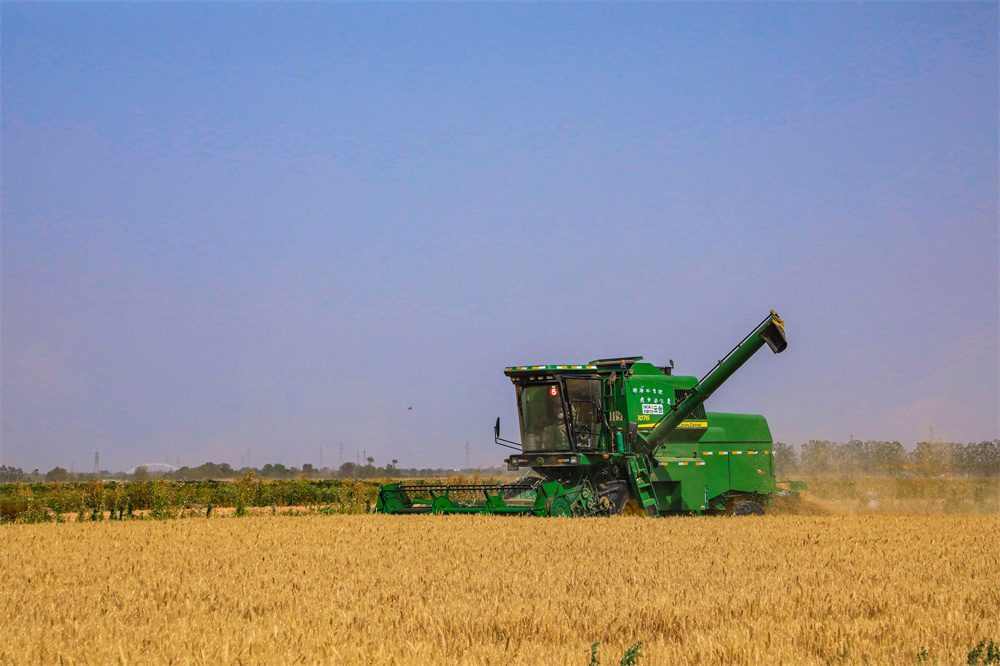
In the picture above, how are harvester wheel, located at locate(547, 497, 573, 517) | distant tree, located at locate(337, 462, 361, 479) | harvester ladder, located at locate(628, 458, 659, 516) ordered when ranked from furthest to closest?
distant tree, located at locate(337, 462, 361, 479) → harvester ladder, located at locate(628, 458, 659, 516) → harvester wheel, located at locate(547, 497, 573, 517)

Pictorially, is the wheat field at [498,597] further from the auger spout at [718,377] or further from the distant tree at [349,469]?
the distant tree at [349,469]

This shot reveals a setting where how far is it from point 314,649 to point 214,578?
3312mm

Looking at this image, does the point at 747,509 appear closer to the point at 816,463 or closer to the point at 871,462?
the point at 816,463

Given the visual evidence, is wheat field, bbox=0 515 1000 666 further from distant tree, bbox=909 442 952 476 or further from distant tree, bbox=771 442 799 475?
distant tree, bbox=909 442 952 476

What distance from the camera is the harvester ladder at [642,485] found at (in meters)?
16.5

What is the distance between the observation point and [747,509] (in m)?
18.9

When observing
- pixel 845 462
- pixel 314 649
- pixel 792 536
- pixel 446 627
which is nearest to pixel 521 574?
pixel 446 627

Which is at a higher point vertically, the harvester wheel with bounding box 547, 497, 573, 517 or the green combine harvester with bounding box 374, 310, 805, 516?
the green combine harvester with bounding box 374, 310, 805, 516

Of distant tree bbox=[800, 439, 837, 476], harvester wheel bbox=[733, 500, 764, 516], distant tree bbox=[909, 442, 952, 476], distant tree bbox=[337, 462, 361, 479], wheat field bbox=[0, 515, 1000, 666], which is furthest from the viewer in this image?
distant tree bbox=[337, 462, 361, 479]

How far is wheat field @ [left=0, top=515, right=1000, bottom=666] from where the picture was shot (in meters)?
5.31

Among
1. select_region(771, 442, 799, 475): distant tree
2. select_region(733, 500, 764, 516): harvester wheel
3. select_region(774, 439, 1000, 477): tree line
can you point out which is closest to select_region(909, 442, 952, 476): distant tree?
select_region(774, 439, 1000, 477): tree line

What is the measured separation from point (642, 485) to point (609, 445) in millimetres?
958

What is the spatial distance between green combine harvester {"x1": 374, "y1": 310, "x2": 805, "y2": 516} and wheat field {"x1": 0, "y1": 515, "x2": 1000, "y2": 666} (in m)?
4.22

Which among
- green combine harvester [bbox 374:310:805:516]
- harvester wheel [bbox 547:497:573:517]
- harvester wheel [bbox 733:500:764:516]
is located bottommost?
harvester wheel [bbox 733:500:764:516]
